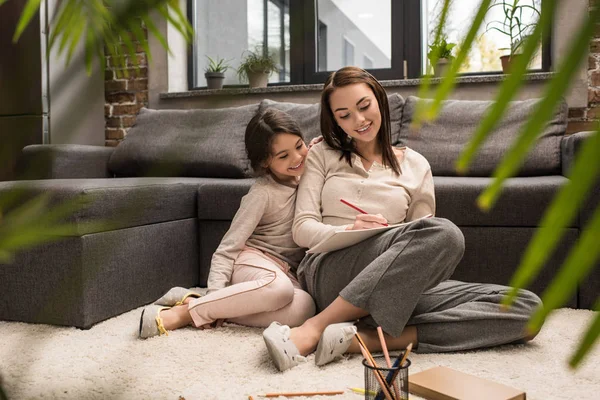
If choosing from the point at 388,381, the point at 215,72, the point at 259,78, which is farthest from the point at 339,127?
the point at 215,72

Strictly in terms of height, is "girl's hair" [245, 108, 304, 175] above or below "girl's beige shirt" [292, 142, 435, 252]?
above

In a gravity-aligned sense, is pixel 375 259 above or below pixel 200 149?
below

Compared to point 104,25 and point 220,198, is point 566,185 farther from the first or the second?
point 220,198

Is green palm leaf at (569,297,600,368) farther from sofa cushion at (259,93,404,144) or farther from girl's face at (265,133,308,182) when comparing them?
sofa cushion at (259,93,404,144)

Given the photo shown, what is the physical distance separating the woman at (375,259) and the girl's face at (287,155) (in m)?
0.04

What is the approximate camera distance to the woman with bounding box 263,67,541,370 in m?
1.55

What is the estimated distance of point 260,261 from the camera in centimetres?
188

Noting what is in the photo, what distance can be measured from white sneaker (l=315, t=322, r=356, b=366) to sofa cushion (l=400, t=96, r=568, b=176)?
1.10m

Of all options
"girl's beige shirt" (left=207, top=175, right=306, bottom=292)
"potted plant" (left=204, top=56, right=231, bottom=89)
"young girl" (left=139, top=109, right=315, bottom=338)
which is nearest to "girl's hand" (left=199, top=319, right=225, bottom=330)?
"young girl" (left=139, top=109, right=315, bottom=338)

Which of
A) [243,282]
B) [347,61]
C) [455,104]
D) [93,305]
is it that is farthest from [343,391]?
[347,61]

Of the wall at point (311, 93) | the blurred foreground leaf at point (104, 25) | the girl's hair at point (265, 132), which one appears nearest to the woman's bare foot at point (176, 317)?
the girl's hair at point (265, 132)

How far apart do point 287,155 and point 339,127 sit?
199 millimetres

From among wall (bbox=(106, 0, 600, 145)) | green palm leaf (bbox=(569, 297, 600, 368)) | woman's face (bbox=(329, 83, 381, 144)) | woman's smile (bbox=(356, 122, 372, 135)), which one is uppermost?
wall (bbox=(106, 0, 600, 145))

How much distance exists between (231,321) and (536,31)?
1.85 meters
